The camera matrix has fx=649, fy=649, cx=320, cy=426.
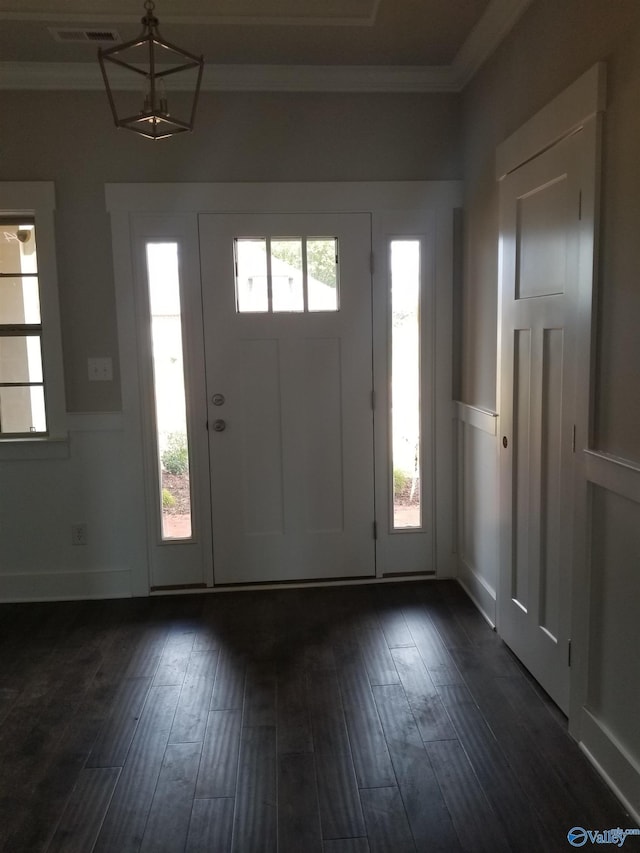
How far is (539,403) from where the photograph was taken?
7.80ft

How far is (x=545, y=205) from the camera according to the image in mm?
2273

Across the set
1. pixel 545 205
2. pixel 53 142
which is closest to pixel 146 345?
pixel 53 142

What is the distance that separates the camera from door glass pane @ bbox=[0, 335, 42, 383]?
3328 mm

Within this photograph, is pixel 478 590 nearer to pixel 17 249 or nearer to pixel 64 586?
pixel 64 586

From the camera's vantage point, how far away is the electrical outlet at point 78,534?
3.39m

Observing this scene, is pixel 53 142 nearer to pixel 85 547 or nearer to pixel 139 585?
pixel 85 547

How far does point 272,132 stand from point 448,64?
908 mm

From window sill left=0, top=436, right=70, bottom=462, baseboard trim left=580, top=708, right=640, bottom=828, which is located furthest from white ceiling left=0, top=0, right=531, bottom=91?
baseboard trim left=580, top=708, right=640, bottom=828

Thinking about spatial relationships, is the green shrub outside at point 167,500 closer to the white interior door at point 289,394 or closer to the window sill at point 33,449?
the white interior door at point 289,394

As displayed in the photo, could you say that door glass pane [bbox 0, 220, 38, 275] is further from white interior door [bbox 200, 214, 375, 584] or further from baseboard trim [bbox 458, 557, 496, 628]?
baseboard trim [bbox 458, 557, 496, 628]

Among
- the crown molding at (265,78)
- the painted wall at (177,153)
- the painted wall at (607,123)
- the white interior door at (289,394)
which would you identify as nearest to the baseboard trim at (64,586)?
the white interior door at (289,394)

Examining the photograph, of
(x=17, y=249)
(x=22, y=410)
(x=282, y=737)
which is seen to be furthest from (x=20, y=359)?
(x=282, y=737)

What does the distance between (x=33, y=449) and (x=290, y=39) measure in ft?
7.55

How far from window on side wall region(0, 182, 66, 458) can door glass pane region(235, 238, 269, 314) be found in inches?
35.8
